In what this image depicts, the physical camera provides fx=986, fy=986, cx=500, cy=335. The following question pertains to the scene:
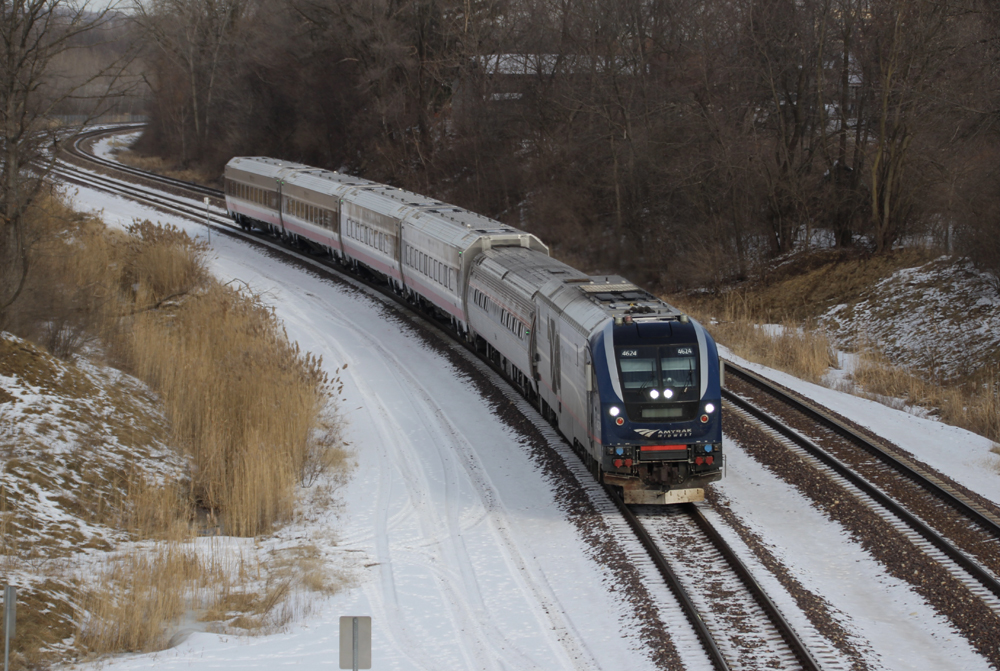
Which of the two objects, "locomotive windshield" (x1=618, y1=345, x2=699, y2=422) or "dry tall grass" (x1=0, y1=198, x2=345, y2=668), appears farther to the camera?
"locomotive windshield" (x1=618, y1=345, x2=699, y2=422)

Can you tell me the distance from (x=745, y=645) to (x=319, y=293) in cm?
2162

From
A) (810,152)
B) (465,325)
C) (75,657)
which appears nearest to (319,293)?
(465,325)

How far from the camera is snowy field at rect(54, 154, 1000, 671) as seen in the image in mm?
10406

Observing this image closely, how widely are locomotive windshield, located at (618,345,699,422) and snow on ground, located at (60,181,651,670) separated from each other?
6.73ft

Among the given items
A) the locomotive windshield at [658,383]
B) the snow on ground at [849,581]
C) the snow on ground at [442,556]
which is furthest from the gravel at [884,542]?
the snow on ground at [442,556]

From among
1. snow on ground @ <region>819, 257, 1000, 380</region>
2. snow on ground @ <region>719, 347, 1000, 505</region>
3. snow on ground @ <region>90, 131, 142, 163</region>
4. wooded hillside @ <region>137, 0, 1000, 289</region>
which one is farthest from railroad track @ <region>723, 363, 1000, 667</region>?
snow on ground @ <region>90, 131, 142, 163</region>

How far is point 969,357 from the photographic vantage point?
25625mm

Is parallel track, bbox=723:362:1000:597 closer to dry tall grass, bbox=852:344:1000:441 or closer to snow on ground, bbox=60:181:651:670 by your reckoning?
dry tall grass, bbox=852:344:1000:441

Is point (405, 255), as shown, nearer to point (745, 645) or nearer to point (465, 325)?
point (465, 325)

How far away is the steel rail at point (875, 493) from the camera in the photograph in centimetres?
1210

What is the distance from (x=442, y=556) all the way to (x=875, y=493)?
21.3 feet

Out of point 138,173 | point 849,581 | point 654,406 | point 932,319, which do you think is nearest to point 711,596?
point 849,581

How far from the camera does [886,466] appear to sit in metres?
16.0

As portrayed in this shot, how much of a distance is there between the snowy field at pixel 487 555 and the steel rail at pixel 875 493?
0.96 meters
